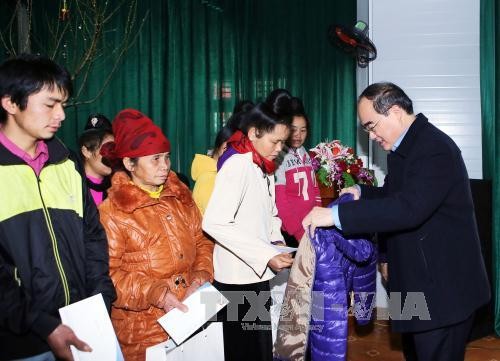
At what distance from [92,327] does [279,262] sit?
865mm

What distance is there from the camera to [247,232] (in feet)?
7.27

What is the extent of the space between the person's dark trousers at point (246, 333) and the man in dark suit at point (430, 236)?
553 mm

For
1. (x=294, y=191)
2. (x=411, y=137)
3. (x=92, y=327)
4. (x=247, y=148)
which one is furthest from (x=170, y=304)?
(x=294, y=191)

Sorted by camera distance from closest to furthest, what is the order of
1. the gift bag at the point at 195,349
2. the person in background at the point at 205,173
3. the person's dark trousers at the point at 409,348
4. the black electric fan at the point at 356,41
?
the gift bag at the point at 195,349 < the person's dark trousers at the point at 409,348 < the person in background at the point at 205,173 < the black electric fan at the point at 356,41

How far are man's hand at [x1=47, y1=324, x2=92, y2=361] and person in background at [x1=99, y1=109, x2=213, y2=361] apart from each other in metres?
0.36

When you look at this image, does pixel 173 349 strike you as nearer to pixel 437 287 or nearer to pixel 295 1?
pixel 437 287

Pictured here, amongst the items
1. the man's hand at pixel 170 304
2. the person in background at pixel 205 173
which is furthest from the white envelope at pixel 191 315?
the person in background at pixel 205 173

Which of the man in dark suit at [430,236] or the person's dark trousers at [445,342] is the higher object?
the man in dark suit at [430,236]

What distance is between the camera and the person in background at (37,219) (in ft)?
4.89

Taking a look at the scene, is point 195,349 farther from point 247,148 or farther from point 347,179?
point 347,179

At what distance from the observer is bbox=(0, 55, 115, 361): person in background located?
149 cm

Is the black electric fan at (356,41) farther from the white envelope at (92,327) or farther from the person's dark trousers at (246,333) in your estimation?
the white envelope at (92,327)

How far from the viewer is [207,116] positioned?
16.5 ft

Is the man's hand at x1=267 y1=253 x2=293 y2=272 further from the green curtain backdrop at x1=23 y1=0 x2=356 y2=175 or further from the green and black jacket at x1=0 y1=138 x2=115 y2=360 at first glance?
the green curtain backdrop at x1=23 y1=0 x2=356 y2=175
